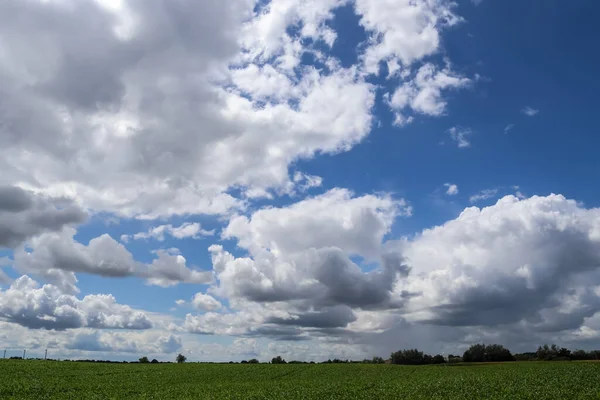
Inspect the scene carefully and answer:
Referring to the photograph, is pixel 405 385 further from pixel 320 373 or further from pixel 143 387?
pixel 143 387

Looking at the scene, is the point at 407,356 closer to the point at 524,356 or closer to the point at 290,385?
the point at 524,356

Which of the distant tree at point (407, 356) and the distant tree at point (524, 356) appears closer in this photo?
the distant tree at point (524, 356)

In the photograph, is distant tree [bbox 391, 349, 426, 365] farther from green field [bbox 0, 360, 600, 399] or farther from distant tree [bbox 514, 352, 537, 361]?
green field [bbox 0, 360, 600, 399]

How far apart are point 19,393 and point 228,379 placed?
3081cm

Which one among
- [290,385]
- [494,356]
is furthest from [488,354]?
[290,385]

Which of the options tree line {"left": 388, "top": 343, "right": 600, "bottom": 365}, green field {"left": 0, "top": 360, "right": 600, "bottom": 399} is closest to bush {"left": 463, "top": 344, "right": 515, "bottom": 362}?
tree line {"left": 388, "top": 343, "right": 600, "bottom": 365}

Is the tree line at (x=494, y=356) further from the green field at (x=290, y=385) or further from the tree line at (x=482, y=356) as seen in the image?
the green field at (x=290, y=385)

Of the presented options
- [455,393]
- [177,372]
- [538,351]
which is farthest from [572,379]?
[538,351]

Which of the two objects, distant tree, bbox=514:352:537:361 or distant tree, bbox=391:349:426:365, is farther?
distant tree, bbox=391:349:426:365

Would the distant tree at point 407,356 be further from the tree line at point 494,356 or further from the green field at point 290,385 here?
the green field at point 290,385

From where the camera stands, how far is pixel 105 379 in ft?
240

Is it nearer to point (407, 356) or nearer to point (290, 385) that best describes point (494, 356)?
point (407, 356)

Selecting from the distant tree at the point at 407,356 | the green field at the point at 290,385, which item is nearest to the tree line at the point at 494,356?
the distant tree at the point at 407,356

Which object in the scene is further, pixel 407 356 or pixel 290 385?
pixel 407 356
